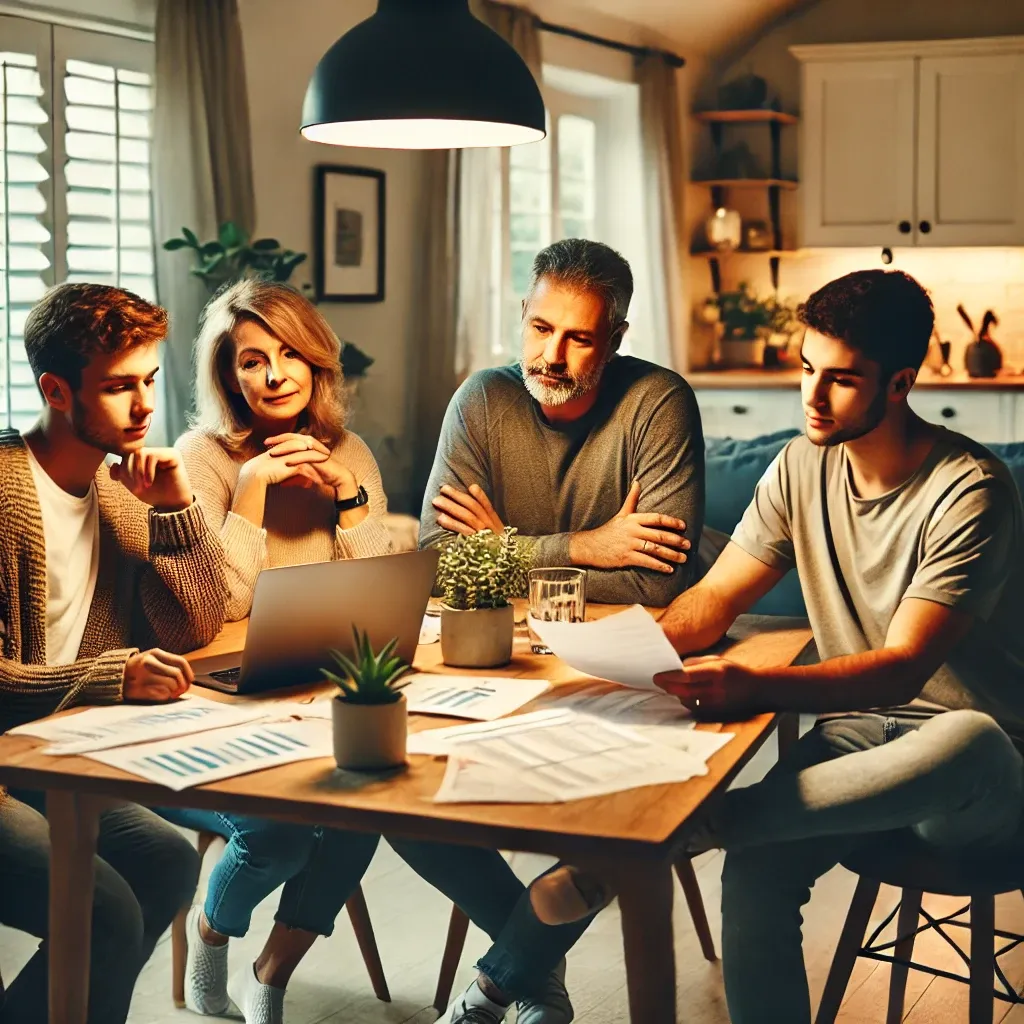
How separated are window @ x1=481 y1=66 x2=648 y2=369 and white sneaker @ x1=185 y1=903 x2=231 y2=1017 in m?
3.47

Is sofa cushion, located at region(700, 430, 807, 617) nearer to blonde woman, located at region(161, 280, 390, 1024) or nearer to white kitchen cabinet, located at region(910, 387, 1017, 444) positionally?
blonde woman, located at region(161, 280, 390, 1024)

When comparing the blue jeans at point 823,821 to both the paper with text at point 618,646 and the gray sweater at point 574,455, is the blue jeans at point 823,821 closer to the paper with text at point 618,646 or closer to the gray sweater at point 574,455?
the paper with text at point 618,646

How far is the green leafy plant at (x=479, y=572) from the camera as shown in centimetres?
204

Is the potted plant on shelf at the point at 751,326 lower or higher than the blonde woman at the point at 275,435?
higher

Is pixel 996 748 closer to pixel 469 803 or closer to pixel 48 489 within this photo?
pixel 469 803

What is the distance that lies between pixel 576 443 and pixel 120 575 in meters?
0.95

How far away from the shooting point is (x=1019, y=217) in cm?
656

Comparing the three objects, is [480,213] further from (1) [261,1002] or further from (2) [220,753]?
(2) [220,753]

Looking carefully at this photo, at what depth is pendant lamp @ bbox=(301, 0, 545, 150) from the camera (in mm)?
2074

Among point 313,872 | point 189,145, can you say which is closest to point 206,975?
point 313,872

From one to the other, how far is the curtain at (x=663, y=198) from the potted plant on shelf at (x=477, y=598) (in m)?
4.66

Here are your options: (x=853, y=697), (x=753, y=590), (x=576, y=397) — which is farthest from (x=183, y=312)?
Answer: (x=853, y=697)

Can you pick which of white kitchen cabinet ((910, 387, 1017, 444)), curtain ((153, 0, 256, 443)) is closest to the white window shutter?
curtain ((153, 0, 256, 443))

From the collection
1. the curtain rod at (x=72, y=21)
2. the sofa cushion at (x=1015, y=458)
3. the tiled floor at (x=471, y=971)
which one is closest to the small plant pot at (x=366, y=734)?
the tiled floor at (x=471, y=971)
